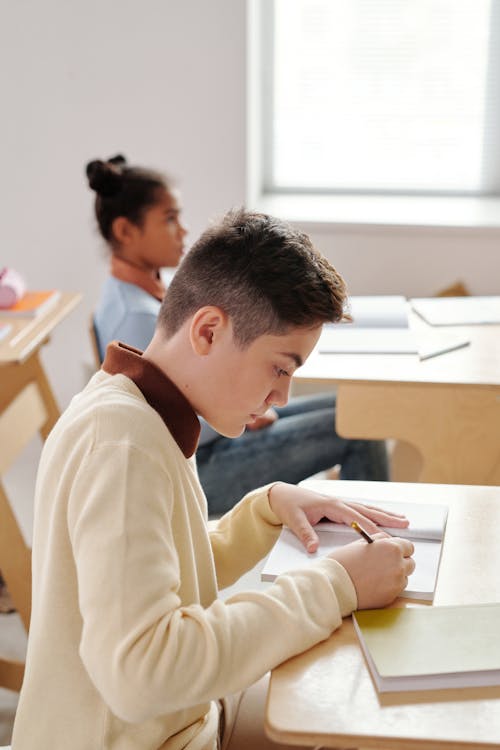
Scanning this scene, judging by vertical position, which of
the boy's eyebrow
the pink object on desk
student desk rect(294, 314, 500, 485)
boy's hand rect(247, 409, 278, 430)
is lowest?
boy's hand rect(247, 409, 278, 430)

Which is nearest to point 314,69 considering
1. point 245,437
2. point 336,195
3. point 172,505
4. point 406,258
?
point 336,195

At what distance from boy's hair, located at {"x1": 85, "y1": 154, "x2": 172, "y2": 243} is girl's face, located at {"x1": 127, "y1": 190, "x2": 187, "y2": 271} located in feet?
0.06

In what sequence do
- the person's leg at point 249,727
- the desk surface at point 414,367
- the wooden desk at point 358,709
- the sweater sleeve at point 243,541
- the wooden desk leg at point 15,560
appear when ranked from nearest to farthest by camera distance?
the wooden desk at point 358,709
the person's leg at point 249,727
the sweater sleeve at point 243,541
the desk surface at point 414,367
the wooden desk leg at point 15,560

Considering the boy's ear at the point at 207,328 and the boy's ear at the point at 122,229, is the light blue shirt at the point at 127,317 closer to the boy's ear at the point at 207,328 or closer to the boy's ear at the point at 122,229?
the boy's ear at the point at 122,229

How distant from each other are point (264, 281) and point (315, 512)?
37cm

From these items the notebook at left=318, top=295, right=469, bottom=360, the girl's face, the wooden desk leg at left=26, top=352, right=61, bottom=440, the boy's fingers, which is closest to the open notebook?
the boy's fingers

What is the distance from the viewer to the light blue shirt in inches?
84.5

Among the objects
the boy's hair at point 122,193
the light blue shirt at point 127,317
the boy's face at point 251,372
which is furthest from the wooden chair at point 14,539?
the boy's face at point 251,372

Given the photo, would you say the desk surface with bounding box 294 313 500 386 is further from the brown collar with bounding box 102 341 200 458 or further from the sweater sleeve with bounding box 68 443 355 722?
the sweater sleeve with bounding box 68 443 355 722

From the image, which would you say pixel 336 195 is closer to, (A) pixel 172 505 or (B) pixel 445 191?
(B) pixel 445 191

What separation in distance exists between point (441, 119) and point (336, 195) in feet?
1.50

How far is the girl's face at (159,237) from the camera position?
2352mm

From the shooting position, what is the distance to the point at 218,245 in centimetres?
110

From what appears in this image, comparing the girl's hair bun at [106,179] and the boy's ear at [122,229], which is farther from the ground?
the girl's hair bun at [106,179]
